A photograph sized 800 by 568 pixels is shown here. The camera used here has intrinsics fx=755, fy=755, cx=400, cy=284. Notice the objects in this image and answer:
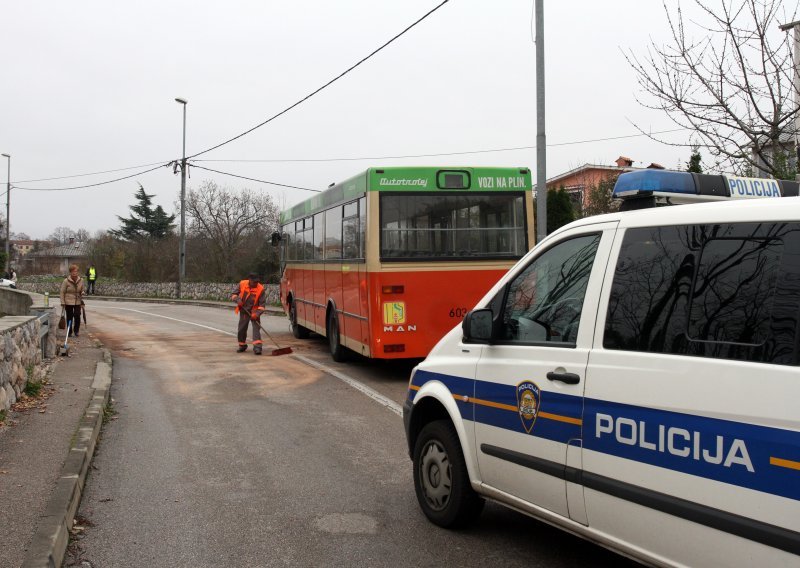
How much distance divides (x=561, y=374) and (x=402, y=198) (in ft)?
24.9

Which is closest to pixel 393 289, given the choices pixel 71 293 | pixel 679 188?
pixel 679 188

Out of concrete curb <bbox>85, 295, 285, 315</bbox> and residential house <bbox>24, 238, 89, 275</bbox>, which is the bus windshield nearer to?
concrete curb <bbox>85, 295, 285, 315</bbox>

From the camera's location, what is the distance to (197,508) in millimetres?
5379

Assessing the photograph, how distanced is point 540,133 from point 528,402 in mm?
11117

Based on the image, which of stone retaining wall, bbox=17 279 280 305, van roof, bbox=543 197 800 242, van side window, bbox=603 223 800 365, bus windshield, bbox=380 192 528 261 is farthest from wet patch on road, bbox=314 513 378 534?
stone retaining wall, bbox=17 279 280 305

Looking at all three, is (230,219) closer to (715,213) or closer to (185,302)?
(185,302)

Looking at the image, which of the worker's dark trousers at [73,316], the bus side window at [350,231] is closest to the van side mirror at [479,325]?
the bus side window at [350,231]

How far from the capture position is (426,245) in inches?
436

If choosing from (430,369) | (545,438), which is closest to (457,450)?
(430,369)

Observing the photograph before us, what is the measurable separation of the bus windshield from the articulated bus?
0.01 meters

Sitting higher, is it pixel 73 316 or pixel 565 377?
pixel 565 377

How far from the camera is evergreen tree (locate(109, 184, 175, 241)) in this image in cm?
7725

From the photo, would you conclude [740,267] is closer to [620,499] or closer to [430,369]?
[620,499]

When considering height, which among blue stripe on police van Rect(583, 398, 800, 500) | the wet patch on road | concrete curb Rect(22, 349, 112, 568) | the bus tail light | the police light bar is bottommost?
the wet patch on road
